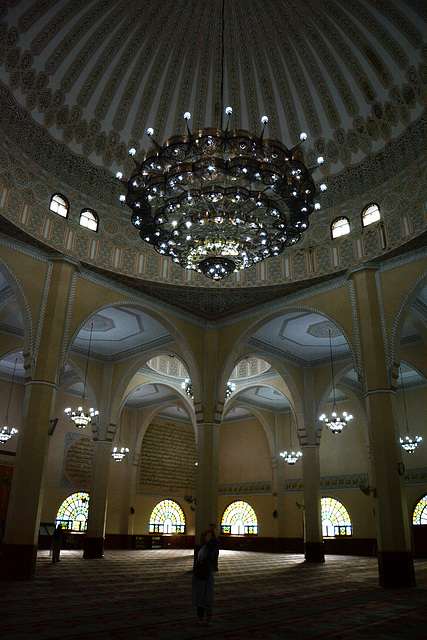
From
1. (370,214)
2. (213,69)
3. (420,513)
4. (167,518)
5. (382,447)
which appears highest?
(213,69)

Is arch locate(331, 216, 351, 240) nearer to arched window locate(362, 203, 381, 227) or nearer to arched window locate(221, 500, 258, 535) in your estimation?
arched window locate(362, 203, 381, 227)

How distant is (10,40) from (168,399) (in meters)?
15.6

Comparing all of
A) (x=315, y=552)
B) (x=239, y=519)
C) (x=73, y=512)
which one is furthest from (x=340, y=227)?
(x=239, y=519)

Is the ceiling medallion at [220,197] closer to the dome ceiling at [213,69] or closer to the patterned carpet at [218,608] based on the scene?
the dome ceiling at [213,69]

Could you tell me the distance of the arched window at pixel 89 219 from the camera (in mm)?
11875

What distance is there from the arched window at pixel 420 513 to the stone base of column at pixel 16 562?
13.6 metres

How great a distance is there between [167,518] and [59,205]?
17.1 meters

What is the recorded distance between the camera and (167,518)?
23.5 metres

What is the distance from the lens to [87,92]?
10930mm

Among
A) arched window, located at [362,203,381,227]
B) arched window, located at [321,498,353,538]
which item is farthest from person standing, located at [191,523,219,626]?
arched window, located at [321,498,353,538]

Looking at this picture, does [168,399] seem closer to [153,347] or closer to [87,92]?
[153,347]

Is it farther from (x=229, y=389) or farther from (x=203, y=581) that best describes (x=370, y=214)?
(x=229, y=389)

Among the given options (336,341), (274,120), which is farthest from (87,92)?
(336,341)

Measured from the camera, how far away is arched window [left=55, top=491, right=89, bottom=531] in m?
19.3
